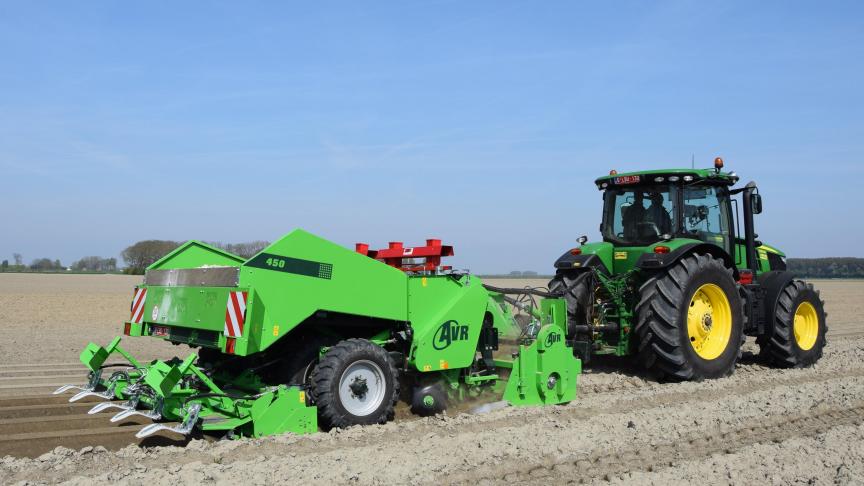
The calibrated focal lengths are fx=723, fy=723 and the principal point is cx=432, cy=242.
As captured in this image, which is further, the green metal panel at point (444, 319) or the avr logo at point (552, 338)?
the avr logo at point (552, 338)

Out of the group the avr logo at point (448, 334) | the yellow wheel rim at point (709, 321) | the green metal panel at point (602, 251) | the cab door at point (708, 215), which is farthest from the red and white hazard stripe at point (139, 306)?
the cab door at point (708, 215)

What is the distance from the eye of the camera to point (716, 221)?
914 cm

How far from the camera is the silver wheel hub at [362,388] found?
18.3 feet

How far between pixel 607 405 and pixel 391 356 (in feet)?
6.90

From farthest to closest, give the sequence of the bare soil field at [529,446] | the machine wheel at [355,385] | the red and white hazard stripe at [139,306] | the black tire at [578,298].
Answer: the black tire at [578,298]
the red and white hazard stripe at [139,306]
the machine wheel at [355,385]
the bare soil field at [529,446]

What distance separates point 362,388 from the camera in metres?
5.67

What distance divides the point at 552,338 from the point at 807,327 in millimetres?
4981

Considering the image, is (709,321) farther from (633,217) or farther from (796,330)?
(796,330)

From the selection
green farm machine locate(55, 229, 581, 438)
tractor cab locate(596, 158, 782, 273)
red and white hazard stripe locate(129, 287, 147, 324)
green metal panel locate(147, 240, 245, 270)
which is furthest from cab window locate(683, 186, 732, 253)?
red and white hazard stripe locate(129, 287, 147, 324)

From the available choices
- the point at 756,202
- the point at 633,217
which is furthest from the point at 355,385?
the point at 756,202

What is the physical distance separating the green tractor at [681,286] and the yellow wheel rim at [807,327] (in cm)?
1

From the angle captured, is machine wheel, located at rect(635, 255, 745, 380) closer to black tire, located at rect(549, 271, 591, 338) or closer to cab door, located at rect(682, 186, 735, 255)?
cab door, located at rect(682, 186, 735, 255)

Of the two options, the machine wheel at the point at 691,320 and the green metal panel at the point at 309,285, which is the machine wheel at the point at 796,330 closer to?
the machine wheel at the point at 691,320

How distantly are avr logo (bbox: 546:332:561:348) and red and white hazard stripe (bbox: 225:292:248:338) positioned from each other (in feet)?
9.49
